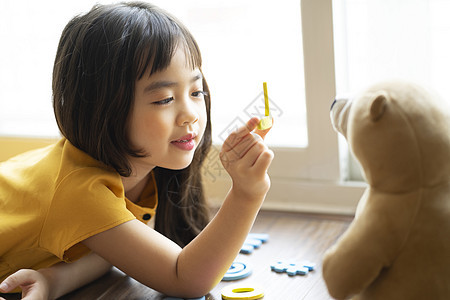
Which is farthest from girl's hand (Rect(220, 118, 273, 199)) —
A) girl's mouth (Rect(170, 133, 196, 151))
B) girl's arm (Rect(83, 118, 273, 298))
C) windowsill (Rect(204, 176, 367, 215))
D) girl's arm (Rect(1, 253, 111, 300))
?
windowsill (Rect(204, 176, 367, 215))

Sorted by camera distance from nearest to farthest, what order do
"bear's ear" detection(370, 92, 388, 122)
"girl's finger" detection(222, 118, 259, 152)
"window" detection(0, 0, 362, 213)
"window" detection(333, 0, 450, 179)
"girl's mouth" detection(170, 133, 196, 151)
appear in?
"bear's ear" detection(370, 92, 388, 122)
"girl's finger" detection(222, 118, 259, 152)
"girl's mouth" detection(170, 133, 196, 151)
"window" detection(333, 0, 450, 179)
"window" detection(0, 0, 362, 213)

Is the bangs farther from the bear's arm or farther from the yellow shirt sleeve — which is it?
the bear's arm

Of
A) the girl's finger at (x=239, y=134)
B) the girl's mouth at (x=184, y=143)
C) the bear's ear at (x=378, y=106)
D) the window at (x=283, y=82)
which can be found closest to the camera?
the bear's ear at (x=378, y=106)

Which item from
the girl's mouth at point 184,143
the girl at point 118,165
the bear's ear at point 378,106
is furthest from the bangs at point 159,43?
the bear's ear at point 378,106

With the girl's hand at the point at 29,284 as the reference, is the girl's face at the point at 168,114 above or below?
above

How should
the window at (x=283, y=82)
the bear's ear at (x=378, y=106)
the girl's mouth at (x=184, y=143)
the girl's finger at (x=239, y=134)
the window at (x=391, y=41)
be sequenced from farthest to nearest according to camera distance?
the window at (x=283, y=82), the window at (x=391, y=41), the girl's mouth at (x=184, y=143), the girl's finger at (x=239, y=134), the bear's ear at (x=378, y=106)

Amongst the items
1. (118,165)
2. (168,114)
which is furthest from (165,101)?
(118,165)

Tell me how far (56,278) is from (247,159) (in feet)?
Result: 1.20

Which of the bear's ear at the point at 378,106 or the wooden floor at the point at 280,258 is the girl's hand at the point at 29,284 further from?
the bear's ear at the point at 378,106

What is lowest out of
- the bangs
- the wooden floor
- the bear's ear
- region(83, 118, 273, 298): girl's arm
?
the wooden floor

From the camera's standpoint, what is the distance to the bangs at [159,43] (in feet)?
2.87

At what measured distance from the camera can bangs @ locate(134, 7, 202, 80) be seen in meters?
0.87

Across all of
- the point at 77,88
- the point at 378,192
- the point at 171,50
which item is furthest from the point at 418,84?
the point at 77,88

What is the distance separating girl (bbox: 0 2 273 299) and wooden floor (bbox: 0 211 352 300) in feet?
0.12
